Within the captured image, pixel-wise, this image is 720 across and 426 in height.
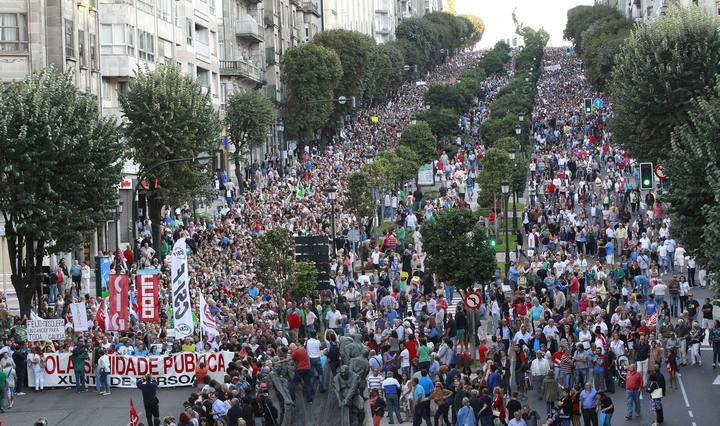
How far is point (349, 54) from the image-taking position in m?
→ 120

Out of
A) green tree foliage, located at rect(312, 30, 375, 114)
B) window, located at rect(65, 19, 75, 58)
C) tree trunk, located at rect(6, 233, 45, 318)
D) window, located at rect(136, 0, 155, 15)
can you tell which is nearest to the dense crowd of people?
tree trunk, located at rect(6, 233, 45, 318)

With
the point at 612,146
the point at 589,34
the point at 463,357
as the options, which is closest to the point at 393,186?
the point at 612,146

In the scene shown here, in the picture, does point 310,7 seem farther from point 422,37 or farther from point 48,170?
point 48,170

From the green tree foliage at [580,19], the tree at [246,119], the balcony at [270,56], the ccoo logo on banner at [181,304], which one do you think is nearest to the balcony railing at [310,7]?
the balcony at [270,56]

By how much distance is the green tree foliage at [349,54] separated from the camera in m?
119

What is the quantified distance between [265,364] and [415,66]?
133 meters

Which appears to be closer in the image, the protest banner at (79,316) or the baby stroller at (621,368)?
the baby stroller at (621,368)

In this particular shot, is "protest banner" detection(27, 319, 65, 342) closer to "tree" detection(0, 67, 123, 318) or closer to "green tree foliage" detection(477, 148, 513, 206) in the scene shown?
"tree" detection(0, 67, 123, 318)

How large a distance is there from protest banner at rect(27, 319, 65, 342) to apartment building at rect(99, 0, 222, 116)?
2386 cm

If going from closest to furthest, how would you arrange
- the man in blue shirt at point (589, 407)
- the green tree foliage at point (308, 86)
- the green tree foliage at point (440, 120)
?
the man in blue shirt at point (589, 407) < the green tree foliage at point (308, 86) < the green tree foliage at point (440, 120)

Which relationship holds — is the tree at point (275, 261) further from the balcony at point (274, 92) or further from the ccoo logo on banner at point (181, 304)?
the balcony at point (274, 92)

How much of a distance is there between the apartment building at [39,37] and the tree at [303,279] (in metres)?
16.0

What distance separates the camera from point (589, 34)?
14112cm

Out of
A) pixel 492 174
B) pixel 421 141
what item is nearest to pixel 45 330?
pixel 492 174
